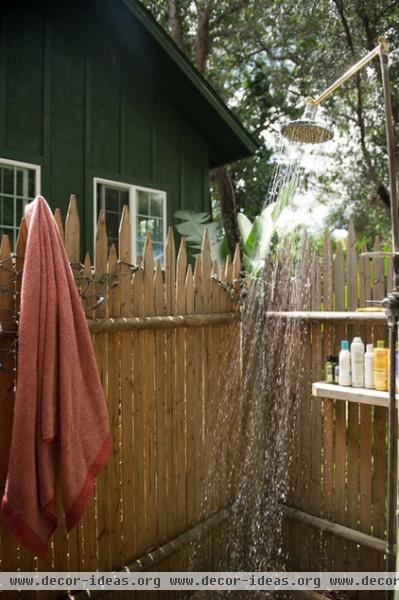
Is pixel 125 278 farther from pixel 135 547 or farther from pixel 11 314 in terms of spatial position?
pixel 135 547

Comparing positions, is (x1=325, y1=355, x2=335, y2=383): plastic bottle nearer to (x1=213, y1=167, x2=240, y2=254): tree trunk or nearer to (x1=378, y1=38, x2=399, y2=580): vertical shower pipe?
(x1=378, y1=38, x2=399, y2=580): vertical shower pipe

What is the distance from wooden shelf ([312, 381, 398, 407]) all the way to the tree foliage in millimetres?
7435

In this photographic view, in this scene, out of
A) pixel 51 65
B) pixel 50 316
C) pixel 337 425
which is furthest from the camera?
pixel 51 65

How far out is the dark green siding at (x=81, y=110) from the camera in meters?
4.66

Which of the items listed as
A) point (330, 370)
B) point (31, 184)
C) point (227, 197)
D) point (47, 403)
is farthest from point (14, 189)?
point (227, 197)

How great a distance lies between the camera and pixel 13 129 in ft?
15.2

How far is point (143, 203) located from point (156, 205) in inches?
9.2

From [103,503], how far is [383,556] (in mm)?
2013

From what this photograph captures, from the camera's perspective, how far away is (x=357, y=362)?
289cm

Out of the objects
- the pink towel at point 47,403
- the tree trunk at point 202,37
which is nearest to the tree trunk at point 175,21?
the tree trunk at point 202,37

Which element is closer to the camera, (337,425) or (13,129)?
(337,425)

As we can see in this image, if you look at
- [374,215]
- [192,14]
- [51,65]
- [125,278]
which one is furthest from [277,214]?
[374,215]

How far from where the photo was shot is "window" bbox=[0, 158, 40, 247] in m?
4.62

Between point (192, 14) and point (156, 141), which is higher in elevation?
point (192, 14)
